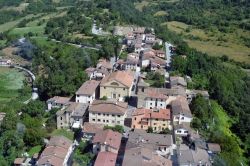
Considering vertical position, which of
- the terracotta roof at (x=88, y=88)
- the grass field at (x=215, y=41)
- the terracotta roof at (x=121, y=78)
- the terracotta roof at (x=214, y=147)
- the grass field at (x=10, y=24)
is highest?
the terracotta roof at (x=121, y=78)

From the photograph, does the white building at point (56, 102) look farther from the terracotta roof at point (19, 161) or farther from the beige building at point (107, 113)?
the terracotta roof at point (19, 161)

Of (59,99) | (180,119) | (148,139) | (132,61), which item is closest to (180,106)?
(180,119)

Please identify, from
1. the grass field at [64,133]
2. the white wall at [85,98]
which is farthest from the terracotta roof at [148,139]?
the white wall at [85,98]

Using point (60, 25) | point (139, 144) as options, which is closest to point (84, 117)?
point (139, 144)

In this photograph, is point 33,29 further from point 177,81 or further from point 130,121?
point 130,121

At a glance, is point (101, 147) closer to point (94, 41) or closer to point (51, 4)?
point (94, 41)

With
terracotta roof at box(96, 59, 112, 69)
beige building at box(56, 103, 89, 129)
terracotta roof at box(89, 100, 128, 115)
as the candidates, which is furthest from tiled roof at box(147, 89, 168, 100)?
terracotta roof at box(96, 59, 112, 69)
